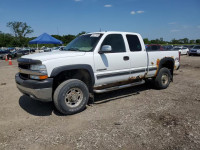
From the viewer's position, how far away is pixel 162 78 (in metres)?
5.93

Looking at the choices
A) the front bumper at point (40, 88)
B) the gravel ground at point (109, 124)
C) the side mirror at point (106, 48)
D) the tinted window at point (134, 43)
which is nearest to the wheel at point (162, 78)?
the gravel ground at point (109, 124)

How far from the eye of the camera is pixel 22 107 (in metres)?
4.40

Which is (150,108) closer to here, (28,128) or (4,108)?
(28,128)

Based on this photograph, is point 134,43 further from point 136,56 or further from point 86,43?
point 86,43

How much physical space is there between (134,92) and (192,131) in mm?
2740

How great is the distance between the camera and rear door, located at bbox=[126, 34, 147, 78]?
4789 millimetres

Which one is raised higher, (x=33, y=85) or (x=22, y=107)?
(x=33, y=85)

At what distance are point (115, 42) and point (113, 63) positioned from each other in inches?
25.4

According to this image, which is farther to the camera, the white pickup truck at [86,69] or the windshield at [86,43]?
the windshield at [86,43]

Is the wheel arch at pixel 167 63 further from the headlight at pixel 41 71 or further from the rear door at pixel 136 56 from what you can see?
the headlight at pixel 41 71

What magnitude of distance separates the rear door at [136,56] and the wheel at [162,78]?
34.7 inches

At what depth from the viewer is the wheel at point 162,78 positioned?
571 cm

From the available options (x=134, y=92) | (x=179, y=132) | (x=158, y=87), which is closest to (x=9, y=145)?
(x=179, y=132)

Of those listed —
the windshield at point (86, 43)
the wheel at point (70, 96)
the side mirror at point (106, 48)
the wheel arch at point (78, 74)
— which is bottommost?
the wheel at point (70, 96)
